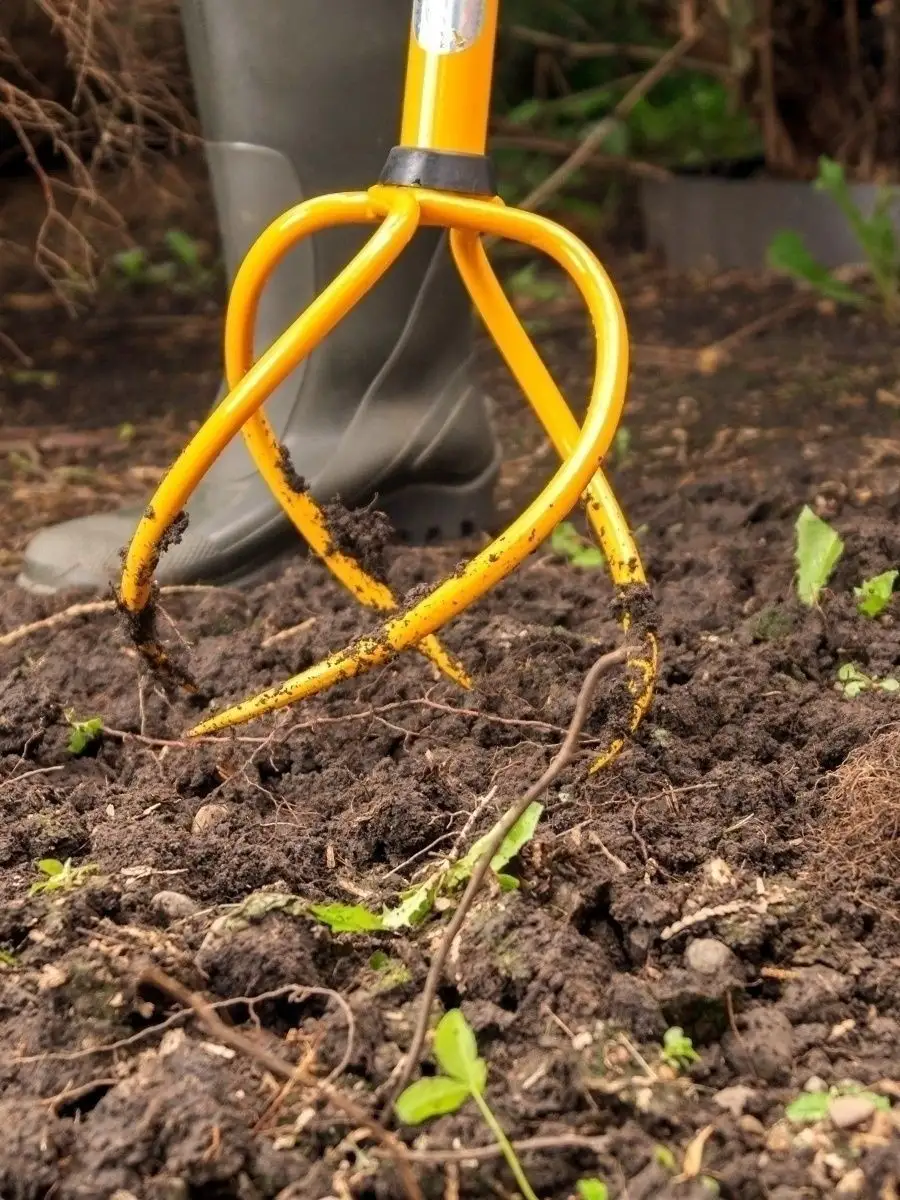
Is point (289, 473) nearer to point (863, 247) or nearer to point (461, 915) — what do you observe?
point (461, 915)

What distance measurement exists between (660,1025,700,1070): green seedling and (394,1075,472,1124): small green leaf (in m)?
0.12

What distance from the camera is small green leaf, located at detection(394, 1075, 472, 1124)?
2.09ft

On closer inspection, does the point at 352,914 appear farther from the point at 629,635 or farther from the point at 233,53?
the point at 233,53

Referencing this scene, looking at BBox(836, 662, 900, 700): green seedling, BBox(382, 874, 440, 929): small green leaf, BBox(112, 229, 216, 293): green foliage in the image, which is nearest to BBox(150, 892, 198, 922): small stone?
BBox(382, 874, 440, 929): small green leaf

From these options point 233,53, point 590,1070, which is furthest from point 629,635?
point 233,53

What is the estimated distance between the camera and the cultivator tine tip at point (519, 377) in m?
0.87

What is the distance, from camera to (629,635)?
939 mm

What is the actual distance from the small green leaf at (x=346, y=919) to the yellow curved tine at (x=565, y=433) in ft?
0.76

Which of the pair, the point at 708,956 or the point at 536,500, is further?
the point at 536,500

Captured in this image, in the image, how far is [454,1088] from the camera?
0.65 metres

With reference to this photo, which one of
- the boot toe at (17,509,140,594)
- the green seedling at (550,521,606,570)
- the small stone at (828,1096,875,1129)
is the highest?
the small stone at (828,1096,875,1129)

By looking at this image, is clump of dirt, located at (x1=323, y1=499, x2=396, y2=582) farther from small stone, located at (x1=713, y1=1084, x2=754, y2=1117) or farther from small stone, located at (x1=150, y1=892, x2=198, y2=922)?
small stone, located at (x1=713, y1=1084, x2=754, y2=1117)

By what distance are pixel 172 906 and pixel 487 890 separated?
21 centimetres

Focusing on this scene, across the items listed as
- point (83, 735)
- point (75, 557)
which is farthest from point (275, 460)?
point (75, 557)
